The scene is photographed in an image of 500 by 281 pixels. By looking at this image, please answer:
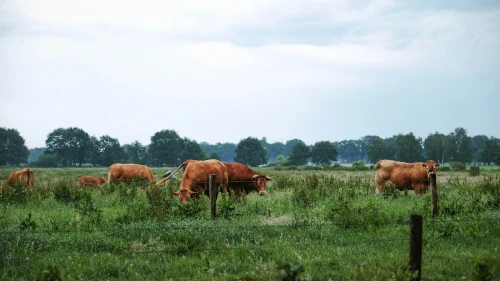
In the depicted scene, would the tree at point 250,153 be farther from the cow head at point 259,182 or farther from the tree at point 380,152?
the cow head at point 259,182

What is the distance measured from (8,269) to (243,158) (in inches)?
4616

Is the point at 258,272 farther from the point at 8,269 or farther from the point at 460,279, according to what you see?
the point at 8,269

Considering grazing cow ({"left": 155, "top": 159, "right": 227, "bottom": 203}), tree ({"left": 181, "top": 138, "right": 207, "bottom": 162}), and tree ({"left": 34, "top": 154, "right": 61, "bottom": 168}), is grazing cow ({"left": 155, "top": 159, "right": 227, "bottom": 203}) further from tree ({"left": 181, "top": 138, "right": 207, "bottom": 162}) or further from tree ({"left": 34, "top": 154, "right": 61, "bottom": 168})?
tree ({"left": 34, "top": 154, "right": 61, "bottom": 168})

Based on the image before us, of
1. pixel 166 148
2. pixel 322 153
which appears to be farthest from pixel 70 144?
pixel 322 153

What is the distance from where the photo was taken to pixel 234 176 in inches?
790

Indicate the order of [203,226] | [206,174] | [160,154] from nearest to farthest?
1. [203,226]
2. [206,174]
3. [160,154]

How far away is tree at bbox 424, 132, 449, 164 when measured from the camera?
135 metres

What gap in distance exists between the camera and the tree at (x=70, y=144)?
127 meters

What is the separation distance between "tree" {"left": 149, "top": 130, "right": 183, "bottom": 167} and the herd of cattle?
9455 cm

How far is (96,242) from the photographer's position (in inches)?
420

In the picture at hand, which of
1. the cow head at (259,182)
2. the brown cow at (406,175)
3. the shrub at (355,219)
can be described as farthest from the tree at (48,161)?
the shrub at (355,219)

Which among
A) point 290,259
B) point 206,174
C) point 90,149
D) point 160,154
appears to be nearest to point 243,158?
point 160,154

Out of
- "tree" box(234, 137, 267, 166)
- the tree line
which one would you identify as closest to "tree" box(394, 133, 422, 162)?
the tree line

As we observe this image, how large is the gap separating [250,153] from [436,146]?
4973 cm
